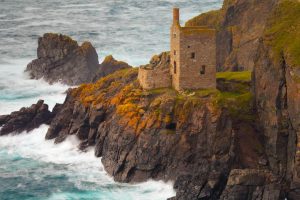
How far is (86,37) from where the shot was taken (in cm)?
16525

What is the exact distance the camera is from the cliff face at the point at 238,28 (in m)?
107

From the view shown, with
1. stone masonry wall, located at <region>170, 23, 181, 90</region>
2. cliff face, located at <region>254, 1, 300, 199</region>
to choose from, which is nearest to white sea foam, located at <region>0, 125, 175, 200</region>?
cliff face, located at <region>254, 1, 300, 199</region>

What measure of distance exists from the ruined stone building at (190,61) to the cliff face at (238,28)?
67.8 feet

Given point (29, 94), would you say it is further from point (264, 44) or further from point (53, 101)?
point (264, 44)

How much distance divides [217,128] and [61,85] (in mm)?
52789

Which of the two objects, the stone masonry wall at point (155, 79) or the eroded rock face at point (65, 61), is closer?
the stone masonry wall at point (155, 79)

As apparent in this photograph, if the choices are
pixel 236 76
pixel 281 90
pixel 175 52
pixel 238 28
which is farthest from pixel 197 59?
pixel 238 28

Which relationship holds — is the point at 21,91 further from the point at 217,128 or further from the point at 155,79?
the point at 217,128

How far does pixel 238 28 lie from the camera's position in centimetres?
11169

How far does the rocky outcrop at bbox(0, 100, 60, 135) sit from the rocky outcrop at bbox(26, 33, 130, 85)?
27.3 meters

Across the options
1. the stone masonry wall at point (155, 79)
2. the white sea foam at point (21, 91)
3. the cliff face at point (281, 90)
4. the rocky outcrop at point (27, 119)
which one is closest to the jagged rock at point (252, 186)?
the cliff face at point (281, 90)

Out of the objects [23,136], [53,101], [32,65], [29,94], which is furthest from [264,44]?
[32,65]

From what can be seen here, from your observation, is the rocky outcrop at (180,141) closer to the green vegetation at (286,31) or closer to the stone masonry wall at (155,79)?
the stone masonry wall at (155,79)

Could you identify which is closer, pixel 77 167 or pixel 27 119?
pixel 77 167
